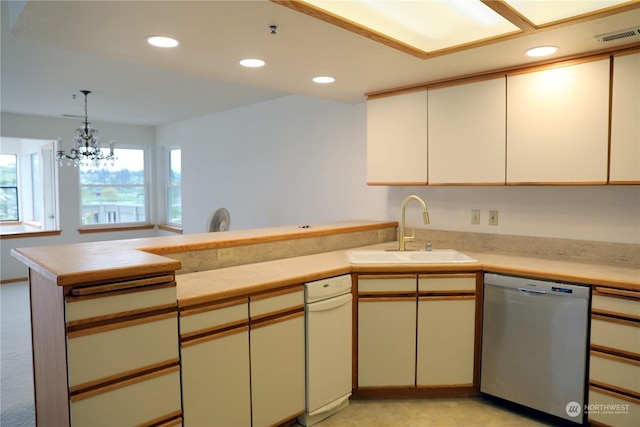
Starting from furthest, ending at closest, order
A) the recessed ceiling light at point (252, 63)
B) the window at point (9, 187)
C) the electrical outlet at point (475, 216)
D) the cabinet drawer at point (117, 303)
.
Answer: the window at point (9, 187), the electrical outlet at point (475, 216), the recessed ceiling light at point (252, 63), the cabinet drawer at point (117, 303)

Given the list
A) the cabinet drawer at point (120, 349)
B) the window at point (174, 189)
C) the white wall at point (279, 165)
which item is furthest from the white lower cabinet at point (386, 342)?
the window at point (174, 189)

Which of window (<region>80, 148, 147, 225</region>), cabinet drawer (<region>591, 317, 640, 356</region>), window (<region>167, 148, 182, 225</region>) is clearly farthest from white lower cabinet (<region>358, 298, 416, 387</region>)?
window (<region>80, 148, 147, 225</region>)

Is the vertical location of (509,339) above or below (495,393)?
above

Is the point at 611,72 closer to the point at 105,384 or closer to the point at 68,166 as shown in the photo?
the point at 105,384

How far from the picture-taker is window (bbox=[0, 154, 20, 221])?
708 centimetres

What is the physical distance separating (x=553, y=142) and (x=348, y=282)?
59.8 inches

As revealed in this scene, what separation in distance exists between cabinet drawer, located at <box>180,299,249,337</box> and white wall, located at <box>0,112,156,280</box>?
5.60 m

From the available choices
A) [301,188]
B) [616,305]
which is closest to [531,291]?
[616,305]

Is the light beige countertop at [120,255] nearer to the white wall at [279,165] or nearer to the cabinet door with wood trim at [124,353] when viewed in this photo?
the cabinet door with wood trim at [124,353]

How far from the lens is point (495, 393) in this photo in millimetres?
2598

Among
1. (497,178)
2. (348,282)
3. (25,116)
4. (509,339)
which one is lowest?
(509,339)

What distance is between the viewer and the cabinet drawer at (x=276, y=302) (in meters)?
2.13

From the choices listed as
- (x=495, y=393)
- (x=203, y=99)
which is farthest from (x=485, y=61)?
(x=203, y=99)

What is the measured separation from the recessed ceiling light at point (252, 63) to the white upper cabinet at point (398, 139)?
1139mm
